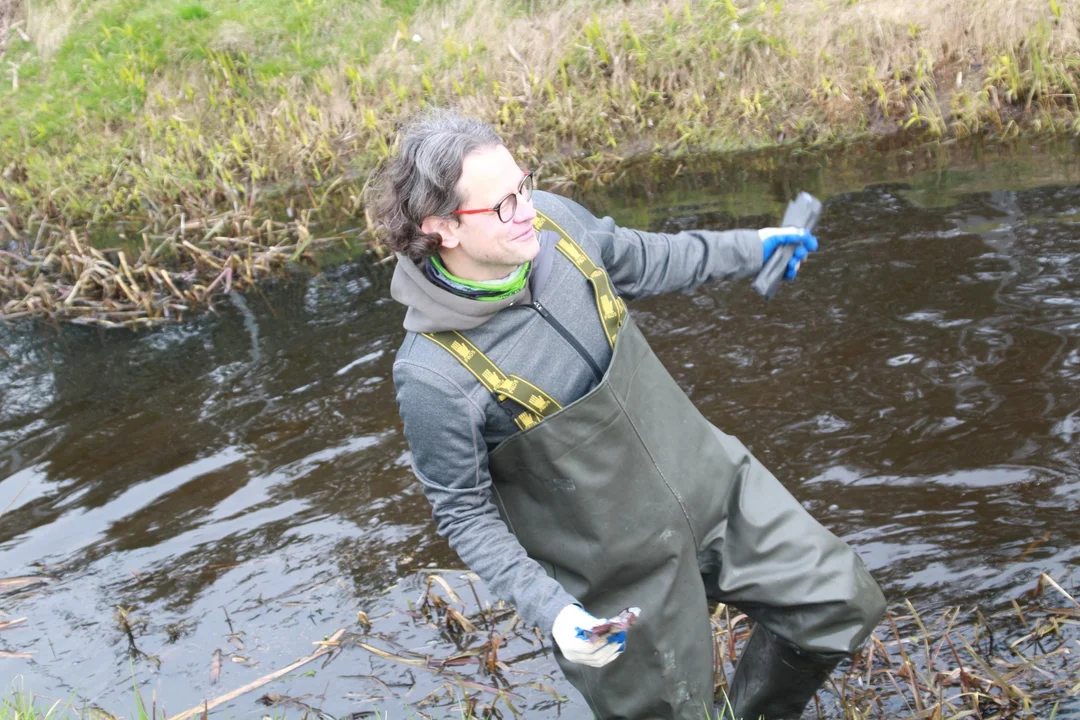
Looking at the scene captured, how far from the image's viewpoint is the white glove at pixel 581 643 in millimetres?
2492

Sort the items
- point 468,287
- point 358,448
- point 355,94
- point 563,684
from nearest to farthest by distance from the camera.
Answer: point 468,287 < point 563,684 < point 358,448 < point 355,94

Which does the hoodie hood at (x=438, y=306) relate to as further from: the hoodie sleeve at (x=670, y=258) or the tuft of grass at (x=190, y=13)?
the tuft of grass at (x=190, y=13)

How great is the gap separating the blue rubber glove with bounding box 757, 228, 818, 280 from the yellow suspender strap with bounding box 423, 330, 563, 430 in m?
0.89

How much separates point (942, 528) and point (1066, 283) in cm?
246

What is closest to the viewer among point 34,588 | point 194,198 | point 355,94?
point 34,588

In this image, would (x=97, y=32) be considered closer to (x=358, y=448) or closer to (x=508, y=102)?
(x=508, y=102)

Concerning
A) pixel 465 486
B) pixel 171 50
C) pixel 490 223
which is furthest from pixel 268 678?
pixel 171 50

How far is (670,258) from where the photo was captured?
10.4ft

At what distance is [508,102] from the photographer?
10562mm

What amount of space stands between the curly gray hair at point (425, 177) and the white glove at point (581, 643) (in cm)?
100

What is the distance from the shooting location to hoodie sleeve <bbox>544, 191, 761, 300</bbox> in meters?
3.13

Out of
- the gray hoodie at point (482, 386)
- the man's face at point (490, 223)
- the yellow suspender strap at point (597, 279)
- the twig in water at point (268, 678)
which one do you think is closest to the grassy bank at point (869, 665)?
the twig in water at point (268, 678)

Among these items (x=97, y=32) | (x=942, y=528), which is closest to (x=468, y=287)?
(x=942, y=528)

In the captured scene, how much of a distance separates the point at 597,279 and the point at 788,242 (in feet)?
2.11
